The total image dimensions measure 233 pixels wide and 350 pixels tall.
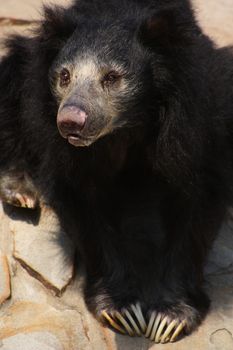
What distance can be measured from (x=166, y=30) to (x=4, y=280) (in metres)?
1.72

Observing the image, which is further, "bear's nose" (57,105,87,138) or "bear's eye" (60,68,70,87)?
"bear's eye" (60,68,70,87)

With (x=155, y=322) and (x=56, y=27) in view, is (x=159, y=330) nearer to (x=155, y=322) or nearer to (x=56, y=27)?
(x=155, y=322)

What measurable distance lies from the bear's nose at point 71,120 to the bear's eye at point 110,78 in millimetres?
318

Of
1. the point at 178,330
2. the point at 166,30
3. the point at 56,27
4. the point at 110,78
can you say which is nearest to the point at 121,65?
the point at 110,78

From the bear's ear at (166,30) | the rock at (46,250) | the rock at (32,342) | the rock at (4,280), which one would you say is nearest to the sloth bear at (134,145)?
the bear's ear at (166,30)

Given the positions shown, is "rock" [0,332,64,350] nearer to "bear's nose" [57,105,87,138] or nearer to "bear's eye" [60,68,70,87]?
"bear's nose" [57,105,87,138]

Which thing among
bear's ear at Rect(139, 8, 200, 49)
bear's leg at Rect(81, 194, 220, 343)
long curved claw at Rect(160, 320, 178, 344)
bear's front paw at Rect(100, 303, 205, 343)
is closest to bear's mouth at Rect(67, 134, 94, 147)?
bear's ear at Rect(139, 8, 200, 49)

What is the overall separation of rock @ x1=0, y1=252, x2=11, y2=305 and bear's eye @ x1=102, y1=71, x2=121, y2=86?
1.34 metres

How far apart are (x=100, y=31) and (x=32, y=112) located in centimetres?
63

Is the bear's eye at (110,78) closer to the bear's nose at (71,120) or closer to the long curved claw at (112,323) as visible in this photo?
the bear's nose at (71,120)

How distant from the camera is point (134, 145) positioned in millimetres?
4281

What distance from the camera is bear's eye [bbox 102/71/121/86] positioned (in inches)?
154

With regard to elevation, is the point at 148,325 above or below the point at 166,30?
below

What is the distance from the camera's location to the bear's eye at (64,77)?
155 inches
